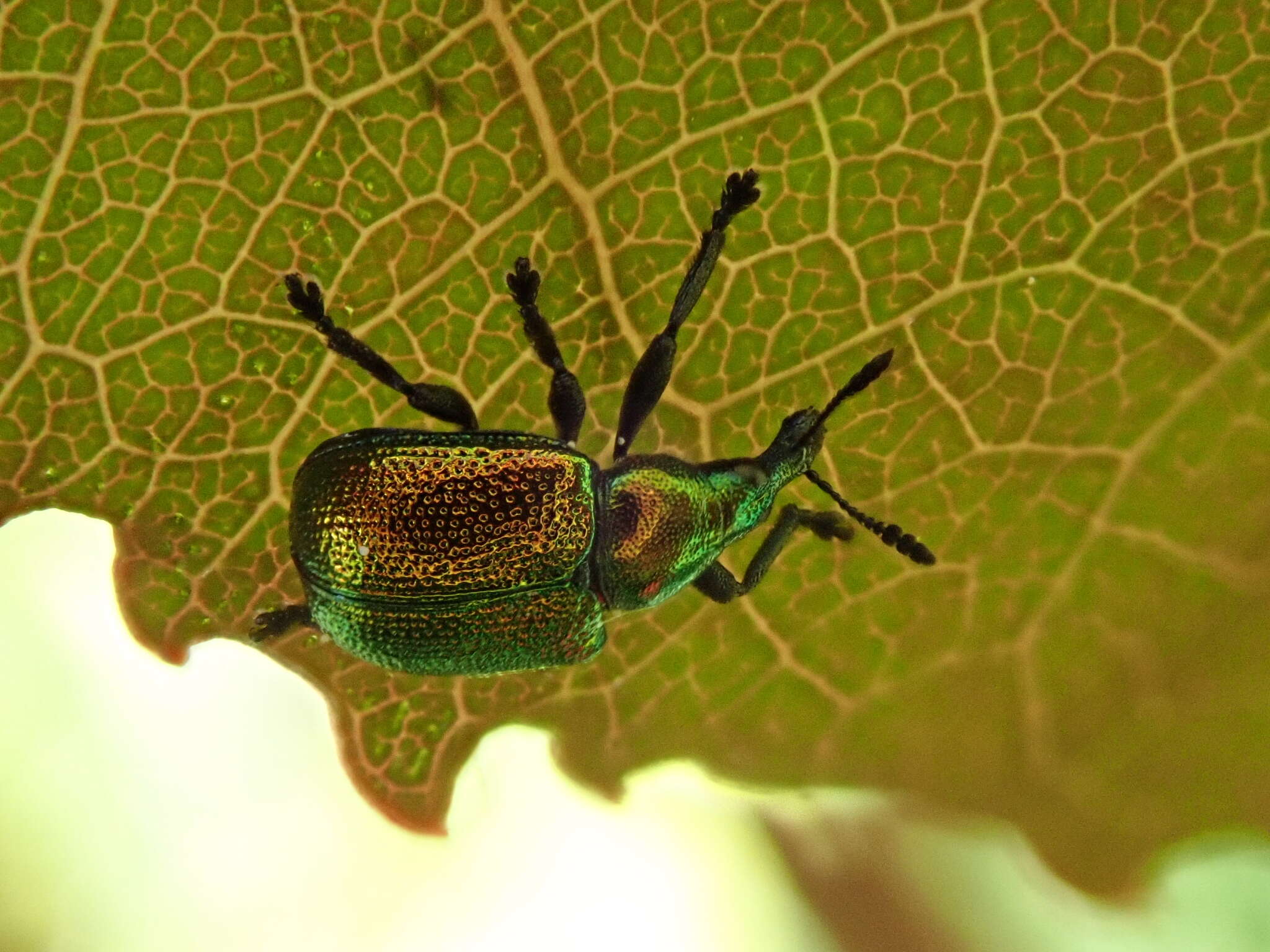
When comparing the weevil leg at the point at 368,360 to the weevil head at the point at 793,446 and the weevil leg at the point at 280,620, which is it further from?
the weevil head at the point at 793,446

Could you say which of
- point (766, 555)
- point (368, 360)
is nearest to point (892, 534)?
point (766, 555)

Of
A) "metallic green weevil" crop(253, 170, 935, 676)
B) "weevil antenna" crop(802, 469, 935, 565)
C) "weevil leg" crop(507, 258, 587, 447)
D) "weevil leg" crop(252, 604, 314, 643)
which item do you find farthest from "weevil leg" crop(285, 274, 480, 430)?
"weevil antenna" crop(802, 469, 935, 565)

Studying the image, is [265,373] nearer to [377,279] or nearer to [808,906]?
[377,279]

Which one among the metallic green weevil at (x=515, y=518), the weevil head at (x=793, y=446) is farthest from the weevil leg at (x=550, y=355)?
the weevil head at (x=793, y=446)

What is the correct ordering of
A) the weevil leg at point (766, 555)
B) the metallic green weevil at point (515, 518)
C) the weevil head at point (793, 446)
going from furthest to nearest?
the weevil leg at point (766, 555)
the weevil head at point (793, 446)
the metallic green weevil at point (515, 518)

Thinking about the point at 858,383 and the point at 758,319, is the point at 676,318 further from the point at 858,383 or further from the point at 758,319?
the point at 858,383
